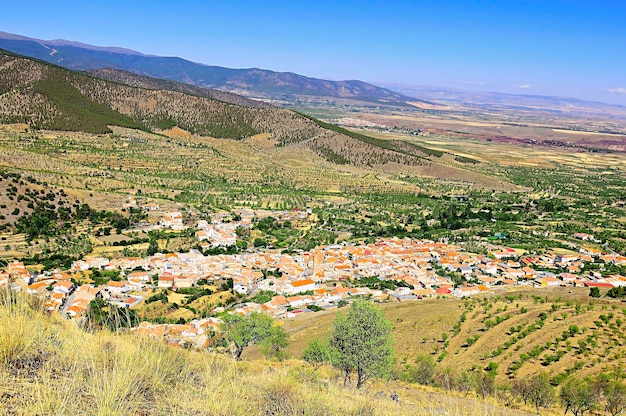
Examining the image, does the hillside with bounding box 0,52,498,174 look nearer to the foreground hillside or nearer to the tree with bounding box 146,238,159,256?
the tree with bounding box 146,238,159,256

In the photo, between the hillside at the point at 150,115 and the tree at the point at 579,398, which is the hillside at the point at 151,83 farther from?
the tree at the point at 579,398

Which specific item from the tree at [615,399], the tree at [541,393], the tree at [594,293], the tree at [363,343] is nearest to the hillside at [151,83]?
the tree at [594,293]

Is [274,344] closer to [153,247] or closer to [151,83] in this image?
[153,247]

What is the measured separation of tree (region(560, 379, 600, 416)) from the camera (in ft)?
38.3

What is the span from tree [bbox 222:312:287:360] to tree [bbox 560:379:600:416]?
10241 mm

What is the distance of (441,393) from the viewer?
11.8m

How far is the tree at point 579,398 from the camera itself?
11.7m

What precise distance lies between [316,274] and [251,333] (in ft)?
56.8

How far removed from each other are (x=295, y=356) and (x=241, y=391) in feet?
48.4

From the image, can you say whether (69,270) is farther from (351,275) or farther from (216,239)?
(351,275)

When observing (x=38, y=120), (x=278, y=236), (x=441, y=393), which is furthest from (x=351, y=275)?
(x=38, y=120)

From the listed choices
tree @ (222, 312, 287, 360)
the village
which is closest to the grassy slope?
tree @ (222, 312, 287, 360)

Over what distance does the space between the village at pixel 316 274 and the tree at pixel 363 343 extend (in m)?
9.53

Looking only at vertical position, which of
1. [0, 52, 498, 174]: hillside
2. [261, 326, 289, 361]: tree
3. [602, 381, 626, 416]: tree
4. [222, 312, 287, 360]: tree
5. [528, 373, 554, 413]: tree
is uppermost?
[0, 52, 498, 174]: hillside
